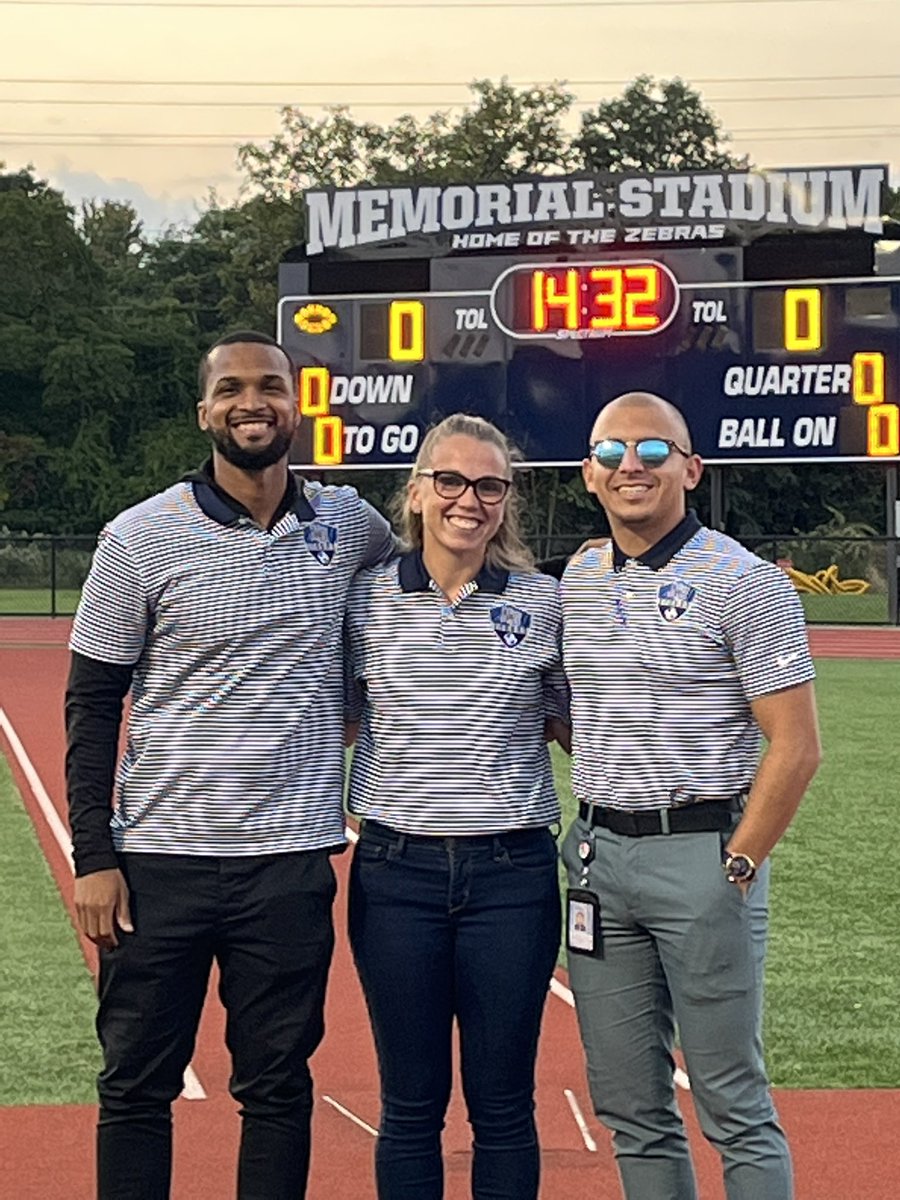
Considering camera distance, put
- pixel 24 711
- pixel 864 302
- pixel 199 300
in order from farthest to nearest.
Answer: pixel 199 300 → pixel 864 302 → pixel 24 711

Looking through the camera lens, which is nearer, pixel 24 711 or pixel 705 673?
pixel 705 673

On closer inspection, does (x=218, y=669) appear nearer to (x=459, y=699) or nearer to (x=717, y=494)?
(x=459, y=699)

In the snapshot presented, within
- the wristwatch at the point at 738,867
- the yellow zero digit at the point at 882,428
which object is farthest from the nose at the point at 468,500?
the yellow zero digit at the point at 882,428

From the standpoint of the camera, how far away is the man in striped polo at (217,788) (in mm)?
4625

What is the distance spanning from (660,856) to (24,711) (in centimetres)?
1699

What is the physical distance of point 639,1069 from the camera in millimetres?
4527

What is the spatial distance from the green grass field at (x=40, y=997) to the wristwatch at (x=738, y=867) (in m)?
3.11

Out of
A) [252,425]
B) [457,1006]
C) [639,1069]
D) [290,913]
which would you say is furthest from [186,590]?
[639,1069]

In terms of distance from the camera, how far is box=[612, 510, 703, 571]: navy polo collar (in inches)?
177

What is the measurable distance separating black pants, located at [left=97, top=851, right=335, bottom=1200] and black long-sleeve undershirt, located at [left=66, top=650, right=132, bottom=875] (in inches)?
4.4

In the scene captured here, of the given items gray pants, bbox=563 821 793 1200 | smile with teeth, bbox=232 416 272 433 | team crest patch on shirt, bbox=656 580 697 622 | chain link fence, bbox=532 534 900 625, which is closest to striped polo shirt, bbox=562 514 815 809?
team crest patch on shirt, bbox=656 580 697 622

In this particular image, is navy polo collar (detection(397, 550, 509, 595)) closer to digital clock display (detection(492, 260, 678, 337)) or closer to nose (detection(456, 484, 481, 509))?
nose (detection(456, 484, 481, 509))

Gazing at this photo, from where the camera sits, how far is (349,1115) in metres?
6.48

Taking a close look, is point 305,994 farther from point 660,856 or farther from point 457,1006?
point 660,856
